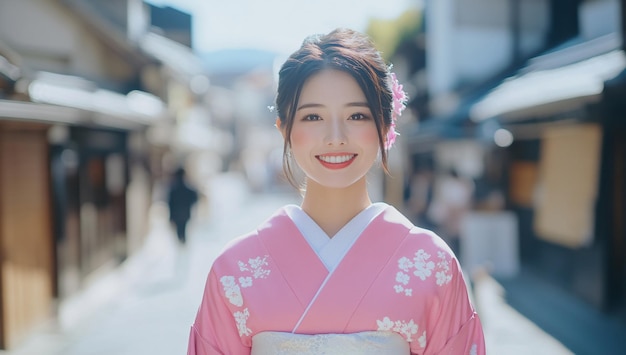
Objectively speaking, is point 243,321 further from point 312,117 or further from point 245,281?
point 312,117

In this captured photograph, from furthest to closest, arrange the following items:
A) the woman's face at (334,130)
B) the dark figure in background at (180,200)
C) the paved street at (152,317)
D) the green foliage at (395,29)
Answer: the green foliage at (395,29), the dark figure in background at (180,200), the paved street at (152,317), the woman's face at (334,130)

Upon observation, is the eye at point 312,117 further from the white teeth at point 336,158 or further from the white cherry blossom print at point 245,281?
the white cherry blossom print at point 245,281

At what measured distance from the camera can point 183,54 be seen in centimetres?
1753

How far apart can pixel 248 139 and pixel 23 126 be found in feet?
140

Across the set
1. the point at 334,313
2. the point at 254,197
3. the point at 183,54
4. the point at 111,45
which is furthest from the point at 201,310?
the point at 254,197

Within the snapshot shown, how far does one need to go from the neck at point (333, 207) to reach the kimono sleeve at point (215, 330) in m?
0.44

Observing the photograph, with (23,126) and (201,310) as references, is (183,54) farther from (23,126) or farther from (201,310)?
(201,310)

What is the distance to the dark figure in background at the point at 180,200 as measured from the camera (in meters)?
9.37

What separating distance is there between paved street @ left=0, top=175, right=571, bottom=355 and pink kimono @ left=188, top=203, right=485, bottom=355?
13.0 ft

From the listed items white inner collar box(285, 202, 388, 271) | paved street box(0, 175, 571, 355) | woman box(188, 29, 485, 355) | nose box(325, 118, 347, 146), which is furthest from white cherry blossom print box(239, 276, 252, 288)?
paved street box(0, 175, 571, 355)

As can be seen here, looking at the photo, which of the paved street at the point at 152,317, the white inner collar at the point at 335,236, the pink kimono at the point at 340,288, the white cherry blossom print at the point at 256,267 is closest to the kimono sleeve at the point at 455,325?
the pink kimono at the point at 340,288

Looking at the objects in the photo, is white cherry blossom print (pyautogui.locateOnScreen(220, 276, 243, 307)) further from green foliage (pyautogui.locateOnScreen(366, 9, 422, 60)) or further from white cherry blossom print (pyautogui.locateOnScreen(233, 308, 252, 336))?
green foliage (pyautogui.locateOnScreen(366, 9, 422, 60))

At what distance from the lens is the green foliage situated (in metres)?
18.8

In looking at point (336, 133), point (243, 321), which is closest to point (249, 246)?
point (243, 321)
